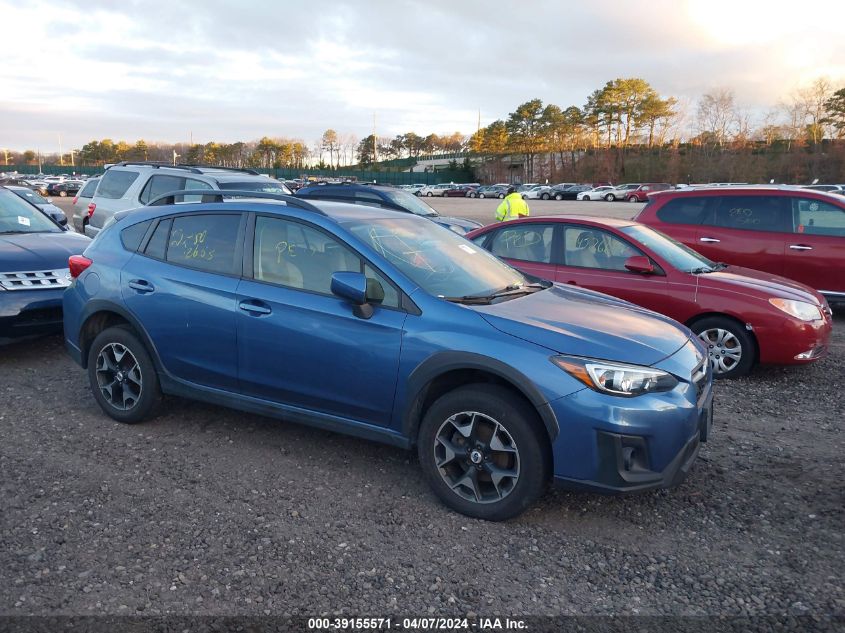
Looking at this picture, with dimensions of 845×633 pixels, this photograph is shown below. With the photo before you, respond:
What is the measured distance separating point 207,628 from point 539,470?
1.69 m

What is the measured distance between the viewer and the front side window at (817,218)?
8672 mm

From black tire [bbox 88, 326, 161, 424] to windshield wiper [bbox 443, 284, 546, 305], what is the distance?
7.58ft

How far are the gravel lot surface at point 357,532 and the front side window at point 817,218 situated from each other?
453 cm

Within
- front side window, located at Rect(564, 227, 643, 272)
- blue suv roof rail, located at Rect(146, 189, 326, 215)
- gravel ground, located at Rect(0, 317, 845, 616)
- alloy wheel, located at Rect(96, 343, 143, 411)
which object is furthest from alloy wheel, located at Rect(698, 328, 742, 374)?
alloy wheel, located at Rect(96, 343, 143, 411)

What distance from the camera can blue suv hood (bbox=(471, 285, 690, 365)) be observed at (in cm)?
358

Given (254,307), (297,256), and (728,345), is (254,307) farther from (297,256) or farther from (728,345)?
(728,345)

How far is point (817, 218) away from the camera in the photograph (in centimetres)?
876

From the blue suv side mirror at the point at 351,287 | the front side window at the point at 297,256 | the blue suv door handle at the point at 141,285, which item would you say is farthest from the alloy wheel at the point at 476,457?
the blue suv door handle at the point at 141,285

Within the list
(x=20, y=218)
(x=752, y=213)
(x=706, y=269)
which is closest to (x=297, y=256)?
(x=706, y=269)

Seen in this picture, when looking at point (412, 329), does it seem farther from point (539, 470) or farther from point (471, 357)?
point (539, 470)

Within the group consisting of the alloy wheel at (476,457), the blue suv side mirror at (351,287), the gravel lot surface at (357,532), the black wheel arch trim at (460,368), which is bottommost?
the gravel lot surface at (357,532)

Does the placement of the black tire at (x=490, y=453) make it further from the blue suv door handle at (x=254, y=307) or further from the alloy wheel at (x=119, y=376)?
the alloy wheel at (x=119, y=376)

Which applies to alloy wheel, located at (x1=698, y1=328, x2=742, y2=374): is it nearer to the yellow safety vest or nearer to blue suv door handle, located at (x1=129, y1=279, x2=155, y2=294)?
blue suv door handle, located at (x1=129, y1=279, x2=155, y2=294)

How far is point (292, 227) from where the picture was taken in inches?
175
